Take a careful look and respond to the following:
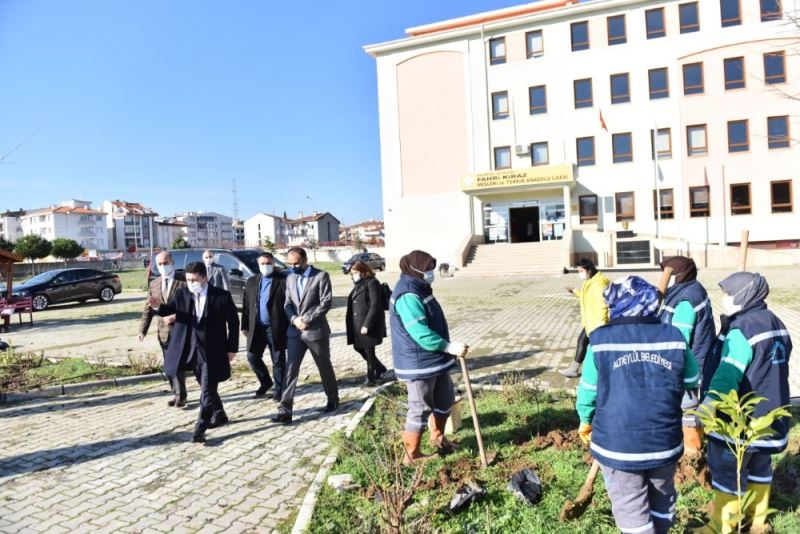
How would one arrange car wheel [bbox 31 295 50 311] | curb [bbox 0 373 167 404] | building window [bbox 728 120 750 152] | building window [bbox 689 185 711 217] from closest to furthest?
curb [bbox 0 373 167 404], car wheel [bbox 31 295 50 311], building window [bbox 728 120 750 152], building window [bbox 689 185 711 217]

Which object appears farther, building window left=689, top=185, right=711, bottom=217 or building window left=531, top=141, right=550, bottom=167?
building window left=531, top=141, right=550, bottom=167

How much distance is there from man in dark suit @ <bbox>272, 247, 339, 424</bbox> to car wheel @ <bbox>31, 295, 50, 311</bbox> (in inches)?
692

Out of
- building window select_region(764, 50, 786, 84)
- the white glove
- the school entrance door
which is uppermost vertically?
building window select_region(764, 50, 786, 84)

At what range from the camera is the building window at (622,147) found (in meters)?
30.1

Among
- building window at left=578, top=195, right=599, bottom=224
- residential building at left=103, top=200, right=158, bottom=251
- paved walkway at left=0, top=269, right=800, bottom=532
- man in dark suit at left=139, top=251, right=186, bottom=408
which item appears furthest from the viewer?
residential building at left=103, top=200, right=158, bottom=251

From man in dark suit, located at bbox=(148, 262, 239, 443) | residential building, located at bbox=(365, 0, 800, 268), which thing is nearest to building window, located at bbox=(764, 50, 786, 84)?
residential building, located at bbox=(365, 0, 800, 268)

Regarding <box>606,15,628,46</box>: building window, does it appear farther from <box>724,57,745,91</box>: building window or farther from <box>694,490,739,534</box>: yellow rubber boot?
<box>694,490,739,534</box>: yellow rubber boot

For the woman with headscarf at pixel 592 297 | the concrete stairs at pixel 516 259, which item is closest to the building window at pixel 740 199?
the concrete stairs at pixel 516 259

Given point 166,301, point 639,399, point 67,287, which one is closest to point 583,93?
point 67,287

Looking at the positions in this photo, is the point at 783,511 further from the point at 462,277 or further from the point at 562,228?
the point at 562,228

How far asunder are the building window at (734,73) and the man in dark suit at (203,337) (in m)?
31.7

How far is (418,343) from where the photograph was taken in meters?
4.14

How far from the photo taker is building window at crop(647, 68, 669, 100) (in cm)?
2938

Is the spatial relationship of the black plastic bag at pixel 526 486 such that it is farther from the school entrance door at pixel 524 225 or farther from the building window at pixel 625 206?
the school entrance door at pixel 524 225
